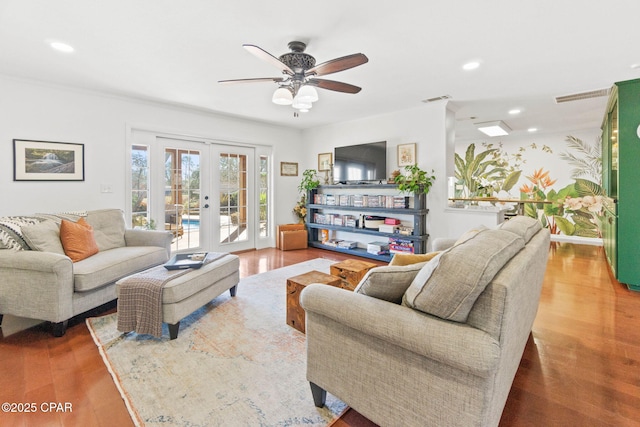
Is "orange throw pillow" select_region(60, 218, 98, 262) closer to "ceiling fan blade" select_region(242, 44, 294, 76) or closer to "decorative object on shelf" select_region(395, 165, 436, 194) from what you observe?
"ceiling fan blade" select_region(242, 44, 294, 76)

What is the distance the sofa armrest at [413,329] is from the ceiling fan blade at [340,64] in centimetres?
158

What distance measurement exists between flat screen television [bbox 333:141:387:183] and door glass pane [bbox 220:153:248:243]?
1.68 metres

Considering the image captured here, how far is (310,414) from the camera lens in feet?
5.05

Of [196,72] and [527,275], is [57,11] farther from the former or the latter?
[527,275]

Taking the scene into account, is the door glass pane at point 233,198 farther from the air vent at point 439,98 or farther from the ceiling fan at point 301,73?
the air vent at point 439,98

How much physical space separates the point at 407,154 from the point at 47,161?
4.67 m

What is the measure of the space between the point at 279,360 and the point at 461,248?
1.42 meters

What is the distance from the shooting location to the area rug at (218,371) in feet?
5.03

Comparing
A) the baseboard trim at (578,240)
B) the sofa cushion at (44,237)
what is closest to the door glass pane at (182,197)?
the sofa cushion at (44,237)

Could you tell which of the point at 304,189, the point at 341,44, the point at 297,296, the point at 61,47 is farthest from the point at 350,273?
the point at 304,189

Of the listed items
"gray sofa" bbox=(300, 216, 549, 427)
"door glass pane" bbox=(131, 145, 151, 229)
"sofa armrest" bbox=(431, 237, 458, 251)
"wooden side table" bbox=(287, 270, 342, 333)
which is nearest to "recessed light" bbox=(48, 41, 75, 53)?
"door glass pane" bbox=(131, 145, 151, 229)

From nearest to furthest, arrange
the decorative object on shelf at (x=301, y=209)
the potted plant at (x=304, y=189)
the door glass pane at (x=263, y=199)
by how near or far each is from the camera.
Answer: the door glass pane at (x=263, y=199), the potted plant at (x=304, y=189), the decorative object on shelf at (x=301, y=209)

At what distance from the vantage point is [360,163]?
513 cm

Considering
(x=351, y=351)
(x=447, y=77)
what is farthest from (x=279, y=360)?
(x=447, y=77)
